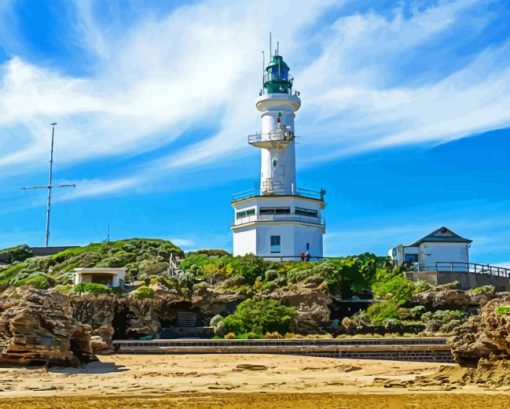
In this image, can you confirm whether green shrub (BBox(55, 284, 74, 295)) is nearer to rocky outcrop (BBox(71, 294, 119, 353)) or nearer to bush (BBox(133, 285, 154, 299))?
rocky outcrop (BBox(71, 294, 119, 353))

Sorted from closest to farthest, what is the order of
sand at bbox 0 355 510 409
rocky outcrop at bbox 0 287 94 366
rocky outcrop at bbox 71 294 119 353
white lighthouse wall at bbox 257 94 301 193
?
sand at bbox 0 355 510 409 < rocky outcrop at bbox 0 287 94 366 < rocky outcrop at bbox 71 294 119 353 < white lighthouse wall at bbox 257 94 301 193

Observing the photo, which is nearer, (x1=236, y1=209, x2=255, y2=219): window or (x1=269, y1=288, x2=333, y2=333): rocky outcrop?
(x1=269, y1=288, x2=333, y2=333): rocky outcrop

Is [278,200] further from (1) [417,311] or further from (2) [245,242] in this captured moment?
(1) [417,311]

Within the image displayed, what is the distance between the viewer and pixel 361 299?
1312 inches

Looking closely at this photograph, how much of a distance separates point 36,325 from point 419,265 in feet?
86.0

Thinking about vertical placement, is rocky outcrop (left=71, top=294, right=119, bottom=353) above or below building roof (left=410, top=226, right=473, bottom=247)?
below

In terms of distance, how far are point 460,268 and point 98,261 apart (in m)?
20.4

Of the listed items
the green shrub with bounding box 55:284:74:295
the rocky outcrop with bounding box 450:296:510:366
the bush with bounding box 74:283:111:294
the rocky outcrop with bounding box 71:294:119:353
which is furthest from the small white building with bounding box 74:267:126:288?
the rocky outcrop with bounding box 450:296:510:366

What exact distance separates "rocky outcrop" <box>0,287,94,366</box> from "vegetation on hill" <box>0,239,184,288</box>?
1518 cm

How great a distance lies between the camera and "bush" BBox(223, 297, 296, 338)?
1044 inches

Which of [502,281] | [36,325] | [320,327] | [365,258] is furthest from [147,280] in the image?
[502,281]

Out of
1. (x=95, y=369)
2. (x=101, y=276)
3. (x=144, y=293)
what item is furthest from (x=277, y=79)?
(x=95, y=369)

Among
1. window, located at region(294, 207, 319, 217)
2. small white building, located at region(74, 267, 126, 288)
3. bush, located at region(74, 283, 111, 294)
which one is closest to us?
bush, located at region(74, 283, 111, 294)

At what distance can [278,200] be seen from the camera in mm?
42719
